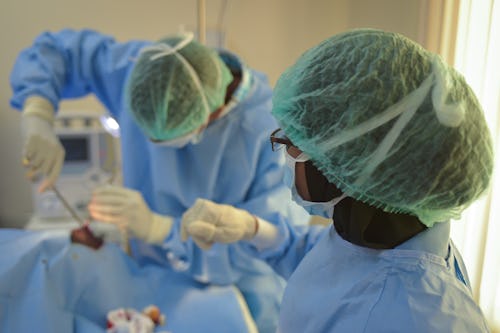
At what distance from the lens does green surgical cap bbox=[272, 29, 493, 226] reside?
65cm

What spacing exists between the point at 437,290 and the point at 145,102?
0.90 meters

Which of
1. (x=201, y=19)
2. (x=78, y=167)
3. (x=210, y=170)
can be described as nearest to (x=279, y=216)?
(x=210, y=170)

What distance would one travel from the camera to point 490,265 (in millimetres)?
1413

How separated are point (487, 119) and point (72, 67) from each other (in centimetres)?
149

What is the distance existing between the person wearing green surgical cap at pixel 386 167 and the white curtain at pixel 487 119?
68 cm

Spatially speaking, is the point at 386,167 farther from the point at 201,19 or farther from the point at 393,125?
the point at 201,19

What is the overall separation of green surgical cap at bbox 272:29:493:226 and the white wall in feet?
6.29

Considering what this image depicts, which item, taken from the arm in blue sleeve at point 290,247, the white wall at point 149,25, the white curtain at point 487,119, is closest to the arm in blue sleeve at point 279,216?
the arm in blue sleeve at point 290,247

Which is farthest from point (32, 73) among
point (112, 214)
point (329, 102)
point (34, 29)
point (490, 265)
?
point (490, 265)

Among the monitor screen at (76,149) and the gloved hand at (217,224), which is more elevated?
the gloved hand at (217,224)

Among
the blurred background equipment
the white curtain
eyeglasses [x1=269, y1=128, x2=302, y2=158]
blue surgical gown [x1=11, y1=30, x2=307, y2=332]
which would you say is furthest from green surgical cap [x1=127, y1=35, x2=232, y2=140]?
the blurred background equipment

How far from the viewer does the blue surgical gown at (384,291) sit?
27.2 inches

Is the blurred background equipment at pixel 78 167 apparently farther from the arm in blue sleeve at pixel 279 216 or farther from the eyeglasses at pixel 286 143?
the eyeglasses at pixel 286 143

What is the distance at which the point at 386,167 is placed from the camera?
67 cm
